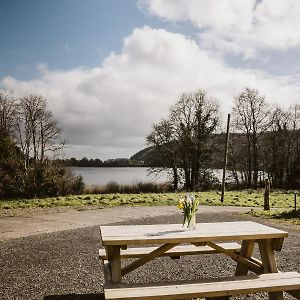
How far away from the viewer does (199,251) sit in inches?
207

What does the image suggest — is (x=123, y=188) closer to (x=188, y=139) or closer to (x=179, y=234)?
(x=188, y=139)

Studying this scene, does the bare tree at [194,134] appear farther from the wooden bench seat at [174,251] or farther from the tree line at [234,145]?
the wooden bench seat at [174,251]

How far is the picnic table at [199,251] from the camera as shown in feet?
12.1

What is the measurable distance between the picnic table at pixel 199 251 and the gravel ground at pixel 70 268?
2.24 ft

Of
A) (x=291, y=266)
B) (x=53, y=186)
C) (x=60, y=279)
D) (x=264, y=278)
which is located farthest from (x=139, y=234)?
(x=53, y=186)

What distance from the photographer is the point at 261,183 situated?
3897 centimetres

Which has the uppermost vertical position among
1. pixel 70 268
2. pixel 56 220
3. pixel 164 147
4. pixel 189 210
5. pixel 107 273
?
pixel 164 147

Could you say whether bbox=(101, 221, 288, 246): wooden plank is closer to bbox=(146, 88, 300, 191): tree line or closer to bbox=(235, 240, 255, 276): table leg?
bbox=(235, 240, 255, 276): table leg

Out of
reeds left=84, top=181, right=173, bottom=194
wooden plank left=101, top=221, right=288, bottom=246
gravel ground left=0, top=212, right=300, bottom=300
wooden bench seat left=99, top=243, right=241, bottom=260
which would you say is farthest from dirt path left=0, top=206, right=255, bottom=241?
reeds left=84, top=181, right=173, bottom=194

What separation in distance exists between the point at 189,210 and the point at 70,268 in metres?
2.77

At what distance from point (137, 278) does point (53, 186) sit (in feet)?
70.8

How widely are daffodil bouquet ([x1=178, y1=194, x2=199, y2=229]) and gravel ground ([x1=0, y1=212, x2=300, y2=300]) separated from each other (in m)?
1.37

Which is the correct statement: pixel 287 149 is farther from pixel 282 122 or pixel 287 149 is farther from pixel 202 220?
pixel 202 220

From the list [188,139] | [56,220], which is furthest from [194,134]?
[56,220]
